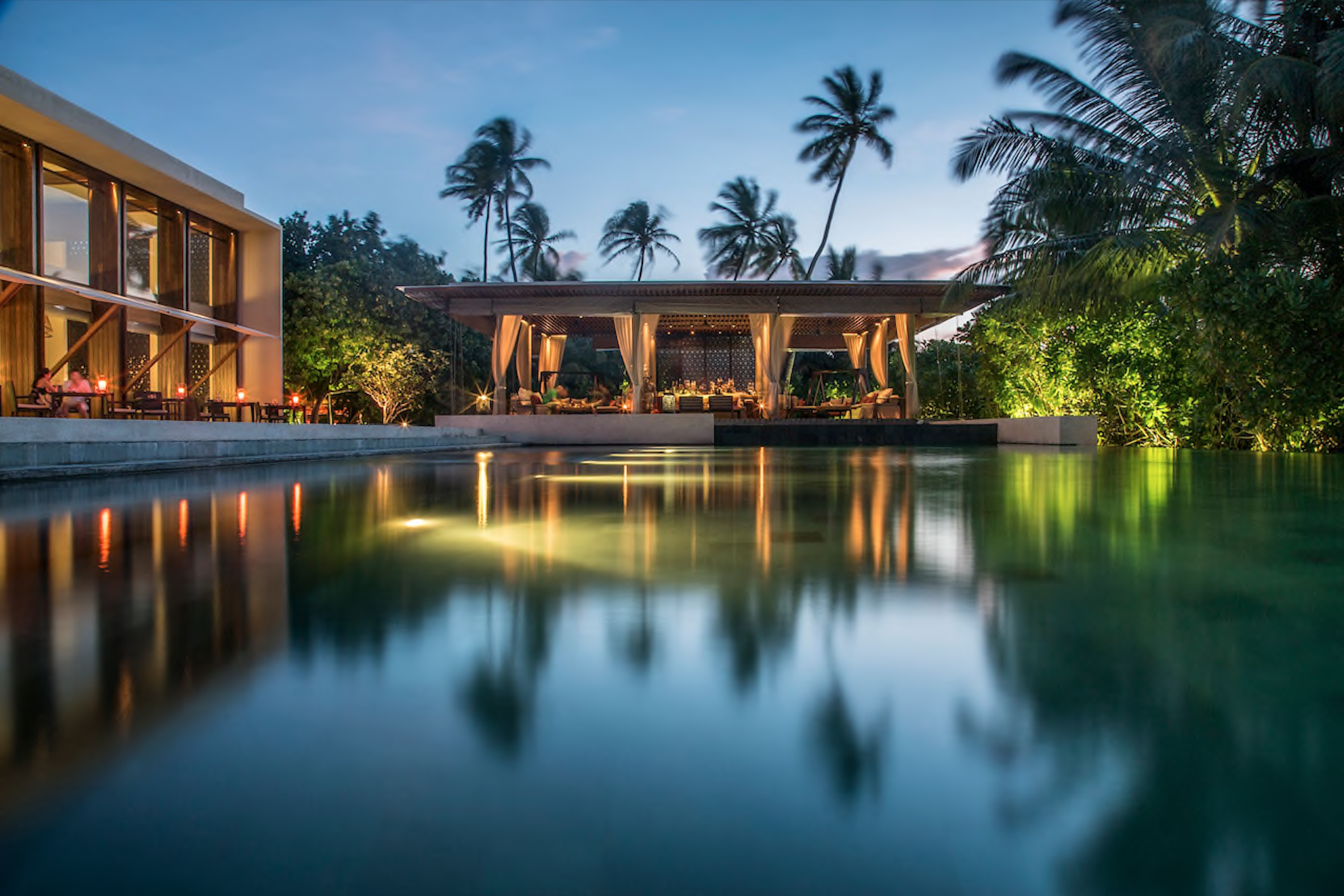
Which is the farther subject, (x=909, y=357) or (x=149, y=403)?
(x=909, y=357)

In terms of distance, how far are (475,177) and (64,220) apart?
14436 millimetres

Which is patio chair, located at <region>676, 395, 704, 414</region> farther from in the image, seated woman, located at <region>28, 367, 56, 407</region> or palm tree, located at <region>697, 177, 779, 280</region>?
palm tree, located at <region>697, 177, 779, 280</region>

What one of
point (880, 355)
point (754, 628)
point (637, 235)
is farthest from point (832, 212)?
point (754, 628)

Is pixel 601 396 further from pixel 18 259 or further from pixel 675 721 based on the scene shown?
pixel 675 721

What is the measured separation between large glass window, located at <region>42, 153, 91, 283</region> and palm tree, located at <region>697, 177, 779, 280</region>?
59.3 ft

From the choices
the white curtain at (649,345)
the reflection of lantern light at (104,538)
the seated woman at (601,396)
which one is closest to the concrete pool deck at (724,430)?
the white curtain at (649,345)

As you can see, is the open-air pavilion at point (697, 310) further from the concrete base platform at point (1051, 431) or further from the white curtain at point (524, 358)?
the concrete base platform at point (1051, 431)

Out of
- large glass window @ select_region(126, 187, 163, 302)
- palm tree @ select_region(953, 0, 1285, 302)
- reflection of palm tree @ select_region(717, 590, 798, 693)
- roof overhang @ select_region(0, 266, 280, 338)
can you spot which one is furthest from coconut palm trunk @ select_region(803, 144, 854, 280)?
reflection of palm tree @ select_region(717, 590, 798, 693)

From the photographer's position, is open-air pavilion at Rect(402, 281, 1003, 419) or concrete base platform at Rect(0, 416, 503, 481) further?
open-air pavilion at Rect(402, 281, 1003, 419)

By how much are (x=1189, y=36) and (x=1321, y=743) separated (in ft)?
32.8

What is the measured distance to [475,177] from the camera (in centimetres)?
2452

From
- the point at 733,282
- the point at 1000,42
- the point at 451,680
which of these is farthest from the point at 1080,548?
the point at 733,282

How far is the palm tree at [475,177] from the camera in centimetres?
2441

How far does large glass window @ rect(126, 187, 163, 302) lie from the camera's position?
1266 centimetres
